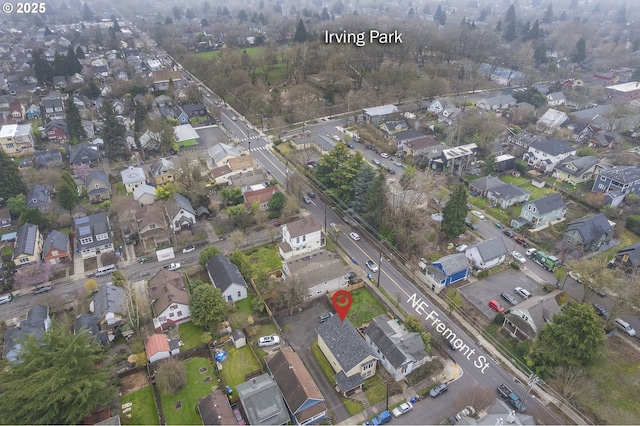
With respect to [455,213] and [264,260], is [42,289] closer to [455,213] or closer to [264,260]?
[264,260]

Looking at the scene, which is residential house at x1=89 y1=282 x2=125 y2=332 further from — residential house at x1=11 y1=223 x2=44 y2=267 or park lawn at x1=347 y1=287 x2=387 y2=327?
park lawn at x1=347 y1=287 x2=387 y2=327

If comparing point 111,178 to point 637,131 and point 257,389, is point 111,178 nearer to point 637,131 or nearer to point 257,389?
point 257,389

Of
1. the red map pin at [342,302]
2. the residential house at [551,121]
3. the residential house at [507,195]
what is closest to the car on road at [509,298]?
the red map pin at [342,302]

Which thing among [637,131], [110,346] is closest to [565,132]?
[637,131]

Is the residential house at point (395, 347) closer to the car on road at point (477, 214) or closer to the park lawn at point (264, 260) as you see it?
the park lawn at point (264, 260)

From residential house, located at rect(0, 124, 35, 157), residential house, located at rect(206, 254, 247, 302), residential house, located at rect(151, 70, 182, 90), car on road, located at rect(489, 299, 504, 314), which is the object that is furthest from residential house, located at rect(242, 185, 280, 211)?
residential house, located at rect(151, 70, 182, 90)

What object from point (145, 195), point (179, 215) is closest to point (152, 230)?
point (179, 215)
